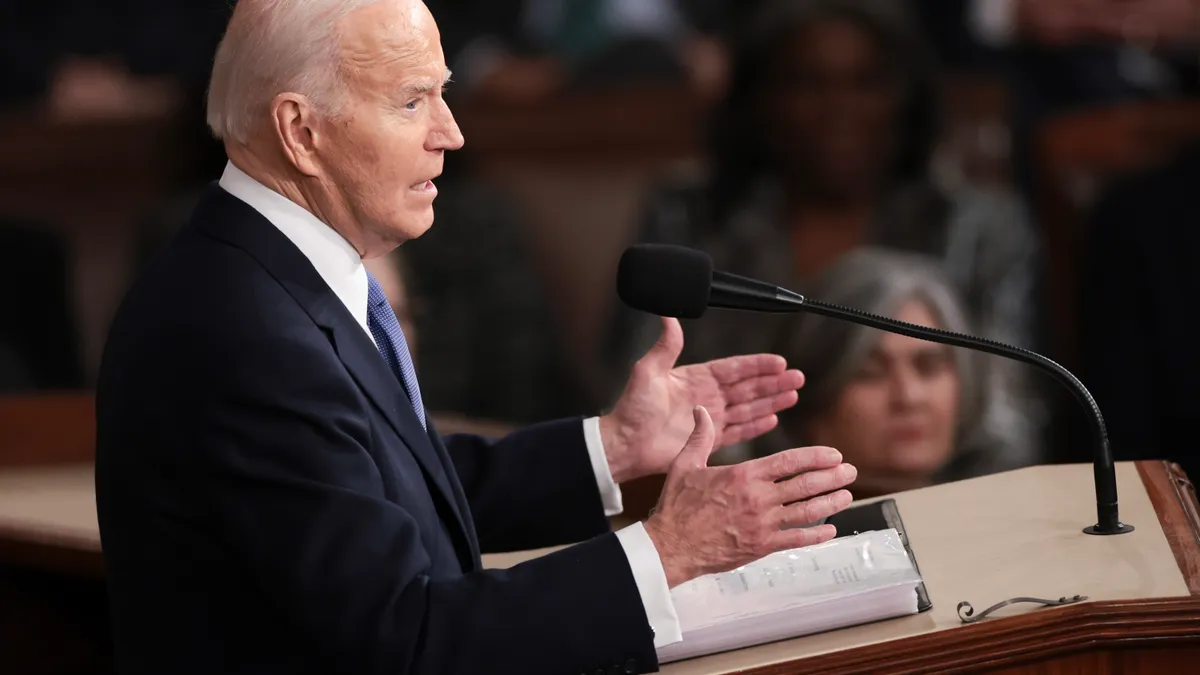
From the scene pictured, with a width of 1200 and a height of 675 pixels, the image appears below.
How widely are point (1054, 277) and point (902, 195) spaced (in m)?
0.33

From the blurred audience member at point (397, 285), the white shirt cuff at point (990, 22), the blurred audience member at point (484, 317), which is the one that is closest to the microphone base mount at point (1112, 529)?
the blurred audience member at point (397, 285)

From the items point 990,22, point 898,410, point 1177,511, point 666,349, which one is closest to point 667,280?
point 666,349

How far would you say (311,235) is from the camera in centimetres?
124

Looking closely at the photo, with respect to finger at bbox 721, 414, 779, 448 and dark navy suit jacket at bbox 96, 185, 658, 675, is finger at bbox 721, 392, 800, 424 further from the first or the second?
dark navy suit jacket at bbox 96, 185, 658, 675

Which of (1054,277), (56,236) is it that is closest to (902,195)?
(1054,277)

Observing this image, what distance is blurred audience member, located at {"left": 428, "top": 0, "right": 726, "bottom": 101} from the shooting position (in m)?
4.16

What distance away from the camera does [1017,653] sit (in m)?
1.11

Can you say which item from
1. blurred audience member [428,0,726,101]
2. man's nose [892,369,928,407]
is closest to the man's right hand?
man's nose [892,369,928,407]

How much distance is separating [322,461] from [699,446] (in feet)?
A: 0.86

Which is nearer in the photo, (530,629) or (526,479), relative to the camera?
(530,629)

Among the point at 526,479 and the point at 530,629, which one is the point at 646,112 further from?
the point at 530,629

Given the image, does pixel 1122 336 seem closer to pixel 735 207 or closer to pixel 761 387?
pixel 735 207

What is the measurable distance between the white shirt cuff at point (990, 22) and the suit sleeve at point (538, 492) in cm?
273

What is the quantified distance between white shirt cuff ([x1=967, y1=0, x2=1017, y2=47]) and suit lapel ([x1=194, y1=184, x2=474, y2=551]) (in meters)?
3.00
